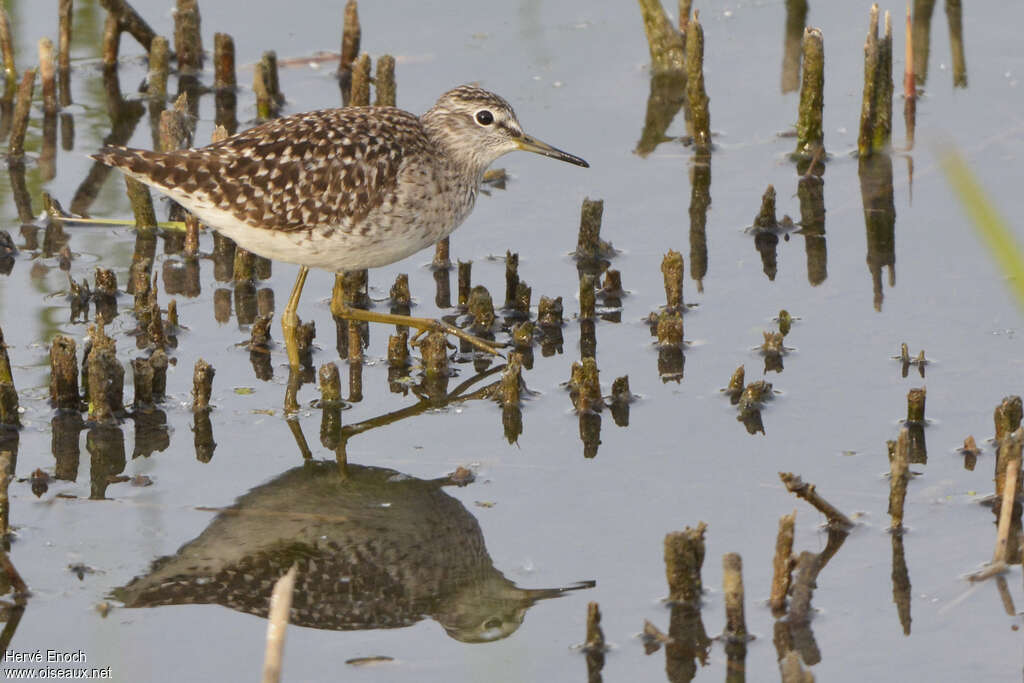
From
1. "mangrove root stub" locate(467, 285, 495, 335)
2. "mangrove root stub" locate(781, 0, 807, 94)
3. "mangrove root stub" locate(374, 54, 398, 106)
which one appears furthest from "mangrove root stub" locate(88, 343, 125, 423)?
"mangrove root stub" locate(781, 0, 807, 94)

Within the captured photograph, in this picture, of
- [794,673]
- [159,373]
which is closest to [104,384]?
[159,373]

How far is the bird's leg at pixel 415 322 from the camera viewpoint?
9305 mm

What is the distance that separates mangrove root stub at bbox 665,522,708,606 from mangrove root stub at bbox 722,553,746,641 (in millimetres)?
215

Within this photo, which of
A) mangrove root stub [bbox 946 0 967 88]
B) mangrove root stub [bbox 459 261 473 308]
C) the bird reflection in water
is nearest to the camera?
the bird reflection in water

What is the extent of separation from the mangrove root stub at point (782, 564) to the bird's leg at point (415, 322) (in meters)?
3.20

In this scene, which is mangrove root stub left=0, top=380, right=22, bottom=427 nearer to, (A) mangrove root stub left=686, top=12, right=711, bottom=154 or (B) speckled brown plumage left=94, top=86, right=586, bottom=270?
(B) speckled brown plumage left=94, top=86, right=586, bottom=270

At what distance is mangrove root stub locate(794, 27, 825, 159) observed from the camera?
444 inches

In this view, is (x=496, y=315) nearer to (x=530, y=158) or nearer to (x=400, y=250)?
(x=400, y=250)

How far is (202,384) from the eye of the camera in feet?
27.2

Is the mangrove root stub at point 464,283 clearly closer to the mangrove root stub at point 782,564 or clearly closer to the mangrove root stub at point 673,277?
the mangrove root stub at point 673,277

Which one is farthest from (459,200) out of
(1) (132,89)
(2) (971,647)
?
(1) (132,89)

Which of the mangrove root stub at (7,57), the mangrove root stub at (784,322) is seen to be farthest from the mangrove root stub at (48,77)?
the mangrove root stub at (784,322)

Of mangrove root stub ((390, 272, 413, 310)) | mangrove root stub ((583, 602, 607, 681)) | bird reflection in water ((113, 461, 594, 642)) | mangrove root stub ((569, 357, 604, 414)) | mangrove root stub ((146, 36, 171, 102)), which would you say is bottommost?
mangrove root stub ((583, 602, 607, 681))

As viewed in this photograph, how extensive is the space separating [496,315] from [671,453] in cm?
199
